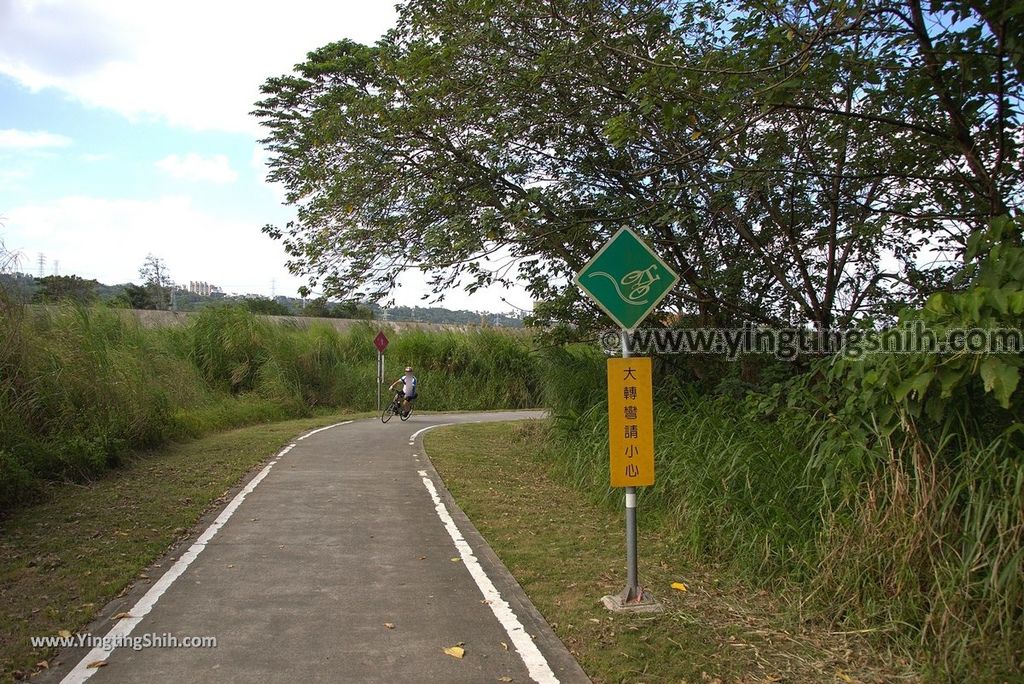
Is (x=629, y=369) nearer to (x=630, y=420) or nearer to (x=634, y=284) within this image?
(x=630, y=420)

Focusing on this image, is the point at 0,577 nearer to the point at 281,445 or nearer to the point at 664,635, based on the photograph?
the point at 664,635

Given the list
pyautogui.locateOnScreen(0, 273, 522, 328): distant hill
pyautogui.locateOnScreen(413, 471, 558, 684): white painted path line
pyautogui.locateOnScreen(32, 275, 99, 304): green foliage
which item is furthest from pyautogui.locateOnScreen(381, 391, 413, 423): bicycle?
pyautogui.locateOnScreen(413, 471, 558, 684): white painted path line

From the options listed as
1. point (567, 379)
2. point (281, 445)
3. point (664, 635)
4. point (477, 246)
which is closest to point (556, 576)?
point (664, 635)

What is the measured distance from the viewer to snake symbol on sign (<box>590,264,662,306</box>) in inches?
242

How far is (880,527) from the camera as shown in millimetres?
5695

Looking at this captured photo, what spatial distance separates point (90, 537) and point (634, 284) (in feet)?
20.1

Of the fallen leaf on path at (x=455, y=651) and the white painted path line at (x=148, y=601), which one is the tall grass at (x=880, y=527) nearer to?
the fallen leaf on path at (x=455, y=651)

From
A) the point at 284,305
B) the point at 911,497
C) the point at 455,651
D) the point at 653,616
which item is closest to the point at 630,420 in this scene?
the point at 653,616

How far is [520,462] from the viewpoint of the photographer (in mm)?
14719

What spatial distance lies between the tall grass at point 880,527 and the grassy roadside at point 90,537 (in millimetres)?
5272

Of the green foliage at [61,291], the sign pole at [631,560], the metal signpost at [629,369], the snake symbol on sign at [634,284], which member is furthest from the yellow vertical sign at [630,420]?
the green foliage at [61,291]

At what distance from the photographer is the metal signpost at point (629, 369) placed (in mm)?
6129

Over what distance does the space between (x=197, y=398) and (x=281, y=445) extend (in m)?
4.65

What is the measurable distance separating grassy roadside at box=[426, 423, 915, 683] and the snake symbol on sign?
244 cm
